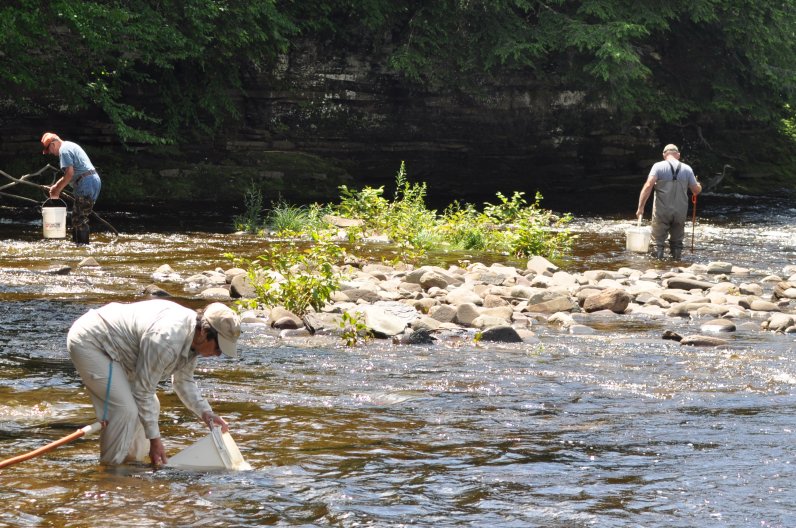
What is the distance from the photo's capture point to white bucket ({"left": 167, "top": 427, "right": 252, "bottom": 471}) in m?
5.42

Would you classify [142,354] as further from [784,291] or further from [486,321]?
[784,291]

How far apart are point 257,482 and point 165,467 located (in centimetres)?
48

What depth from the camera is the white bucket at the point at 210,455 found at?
5418 millimetres

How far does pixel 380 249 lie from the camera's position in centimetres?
1553

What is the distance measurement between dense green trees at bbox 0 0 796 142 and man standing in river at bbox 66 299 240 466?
13743 mm

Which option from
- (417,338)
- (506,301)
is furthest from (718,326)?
(417,338)

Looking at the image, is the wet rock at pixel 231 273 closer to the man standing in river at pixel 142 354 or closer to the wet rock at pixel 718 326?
the wet rock at pixel 718 326

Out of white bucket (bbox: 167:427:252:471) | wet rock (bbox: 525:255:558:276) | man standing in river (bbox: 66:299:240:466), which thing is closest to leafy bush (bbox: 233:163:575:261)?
wet rock (bbox: 525:255:558:276)

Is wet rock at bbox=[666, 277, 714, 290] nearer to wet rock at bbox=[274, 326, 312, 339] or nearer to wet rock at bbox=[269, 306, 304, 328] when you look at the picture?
wet rock at bbox=[269, 306, 304, 328]

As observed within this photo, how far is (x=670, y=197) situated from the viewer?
15500mm

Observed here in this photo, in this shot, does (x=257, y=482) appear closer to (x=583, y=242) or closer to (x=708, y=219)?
(x=583, y=242)

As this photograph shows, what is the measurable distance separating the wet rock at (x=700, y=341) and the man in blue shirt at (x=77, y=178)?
27.6 ft

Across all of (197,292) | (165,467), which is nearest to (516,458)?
(165,467)

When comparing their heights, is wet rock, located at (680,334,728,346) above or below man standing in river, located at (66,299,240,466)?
below
